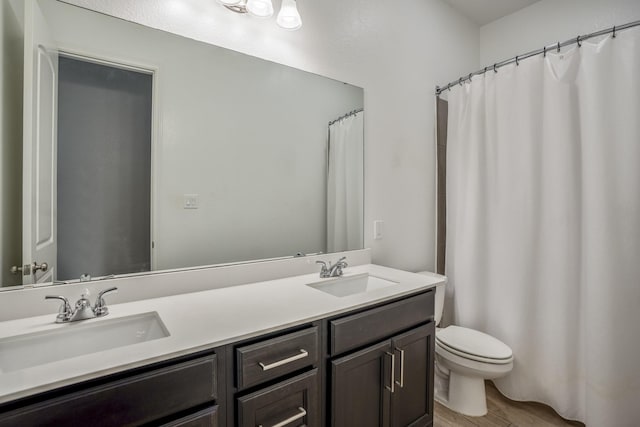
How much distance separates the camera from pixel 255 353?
916 millimetres

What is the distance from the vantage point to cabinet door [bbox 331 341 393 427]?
3.71 ft

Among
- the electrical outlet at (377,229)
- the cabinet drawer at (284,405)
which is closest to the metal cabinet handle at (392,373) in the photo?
the cabinet drawer at (284,405)

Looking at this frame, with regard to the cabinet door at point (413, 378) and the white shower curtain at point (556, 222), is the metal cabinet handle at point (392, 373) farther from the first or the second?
the white shower curtain at point (556, 222)

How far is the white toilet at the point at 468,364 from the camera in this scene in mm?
1691

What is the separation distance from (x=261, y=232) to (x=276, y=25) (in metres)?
1.03

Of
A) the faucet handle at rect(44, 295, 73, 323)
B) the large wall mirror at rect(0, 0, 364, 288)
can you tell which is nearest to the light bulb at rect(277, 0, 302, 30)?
the large wall mirror at rect(0, 0, 364, 288)

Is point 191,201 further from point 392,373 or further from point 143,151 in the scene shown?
point 392,373

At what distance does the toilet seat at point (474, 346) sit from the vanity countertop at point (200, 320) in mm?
549

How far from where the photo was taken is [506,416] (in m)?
1.83

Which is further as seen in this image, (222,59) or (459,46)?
(459,46)

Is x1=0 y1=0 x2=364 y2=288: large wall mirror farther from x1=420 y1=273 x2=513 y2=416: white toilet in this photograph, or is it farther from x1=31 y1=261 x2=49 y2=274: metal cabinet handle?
x1=420 y1=273 x2=513 y2=416: white toilet

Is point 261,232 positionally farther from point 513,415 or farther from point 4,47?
point 513,415

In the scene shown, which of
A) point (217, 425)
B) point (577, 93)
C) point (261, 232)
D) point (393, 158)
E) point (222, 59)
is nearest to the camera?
point (217, 425)

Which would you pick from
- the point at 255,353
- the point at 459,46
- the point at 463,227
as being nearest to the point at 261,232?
the point at 255,353
